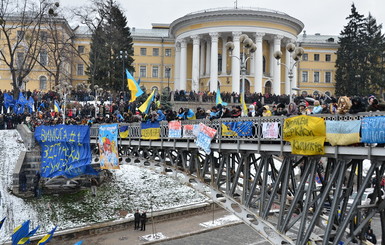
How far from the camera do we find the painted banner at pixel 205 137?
51.3 ft

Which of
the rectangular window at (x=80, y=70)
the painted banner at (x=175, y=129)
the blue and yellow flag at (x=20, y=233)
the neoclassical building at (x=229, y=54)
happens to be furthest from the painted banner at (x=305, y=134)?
the rectangular window at (x=80, y=70)

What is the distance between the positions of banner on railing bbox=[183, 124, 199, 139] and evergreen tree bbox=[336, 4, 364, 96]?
4820 centimetres

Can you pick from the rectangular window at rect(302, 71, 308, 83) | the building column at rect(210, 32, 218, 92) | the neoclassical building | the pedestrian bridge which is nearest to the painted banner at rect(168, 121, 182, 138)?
the pedestrian bridge

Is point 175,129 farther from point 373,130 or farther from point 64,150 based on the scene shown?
point 64,150

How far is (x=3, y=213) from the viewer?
24.7m

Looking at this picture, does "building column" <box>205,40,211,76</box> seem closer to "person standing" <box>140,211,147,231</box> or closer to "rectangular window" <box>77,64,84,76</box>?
"rectangular window" <box>77,64,84,76</box>

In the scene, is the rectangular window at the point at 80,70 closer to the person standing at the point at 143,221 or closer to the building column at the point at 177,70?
the building column at the point at 177,70

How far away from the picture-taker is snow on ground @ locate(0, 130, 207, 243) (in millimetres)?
24953

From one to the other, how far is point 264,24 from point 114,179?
30.4 meters

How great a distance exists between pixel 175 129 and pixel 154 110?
11.4m

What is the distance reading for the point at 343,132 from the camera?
33.6 ft

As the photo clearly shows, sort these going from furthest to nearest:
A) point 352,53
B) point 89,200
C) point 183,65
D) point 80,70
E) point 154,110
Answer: point 80,70
point 352,53
point 183,65
point 154,110
point 89,200

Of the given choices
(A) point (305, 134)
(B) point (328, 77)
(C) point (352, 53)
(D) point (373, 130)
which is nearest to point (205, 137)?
(A) point (305, 134)

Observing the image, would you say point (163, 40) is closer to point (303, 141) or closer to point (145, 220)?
point (145, 220)
